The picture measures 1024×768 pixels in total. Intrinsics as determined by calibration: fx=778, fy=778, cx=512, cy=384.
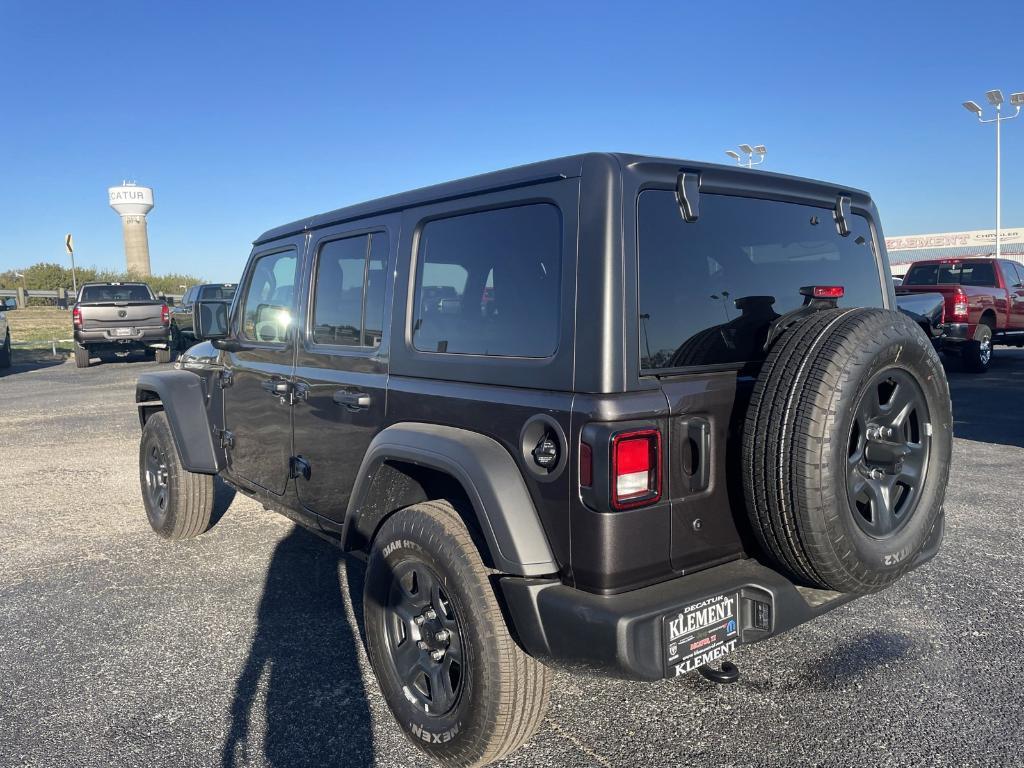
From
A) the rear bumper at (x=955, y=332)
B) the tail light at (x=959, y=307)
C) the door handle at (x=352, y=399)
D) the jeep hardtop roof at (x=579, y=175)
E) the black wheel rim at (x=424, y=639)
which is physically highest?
the jeep hardtop roof at (x=579, y=175)

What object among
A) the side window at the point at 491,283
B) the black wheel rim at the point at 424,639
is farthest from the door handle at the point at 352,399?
the black wheel rim at the point at 424,639

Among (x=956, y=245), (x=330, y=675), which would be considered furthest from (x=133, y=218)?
(x=330, y=675)

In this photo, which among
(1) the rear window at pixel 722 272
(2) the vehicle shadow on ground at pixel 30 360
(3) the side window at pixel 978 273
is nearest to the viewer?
(1) the rear window at pixel 722 272

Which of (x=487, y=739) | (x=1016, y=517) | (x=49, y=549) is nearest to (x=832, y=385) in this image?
(x=487, y=739)

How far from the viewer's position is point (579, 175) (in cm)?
233

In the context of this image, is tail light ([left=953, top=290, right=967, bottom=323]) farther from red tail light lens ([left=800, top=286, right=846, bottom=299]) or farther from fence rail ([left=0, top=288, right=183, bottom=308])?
fence rail ([left=0, top=288, right=183, bottom=308])

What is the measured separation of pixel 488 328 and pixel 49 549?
366 cm

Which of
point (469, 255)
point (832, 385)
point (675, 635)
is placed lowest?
point (675, 635)

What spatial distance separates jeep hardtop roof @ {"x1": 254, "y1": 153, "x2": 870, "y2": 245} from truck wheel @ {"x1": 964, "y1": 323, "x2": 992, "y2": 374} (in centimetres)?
1112

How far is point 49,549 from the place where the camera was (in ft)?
15.5

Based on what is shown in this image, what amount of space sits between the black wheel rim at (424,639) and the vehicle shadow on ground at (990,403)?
4528 mm

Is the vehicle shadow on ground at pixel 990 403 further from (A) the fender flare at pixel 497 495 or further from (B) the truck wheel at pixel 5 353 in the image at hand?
(B) the truck wheel at pixel 5 353

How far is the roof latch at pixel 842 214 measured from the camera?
3043 mm

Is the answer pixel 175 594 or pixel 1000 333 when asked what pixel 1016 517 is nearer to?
pixel 175 594
